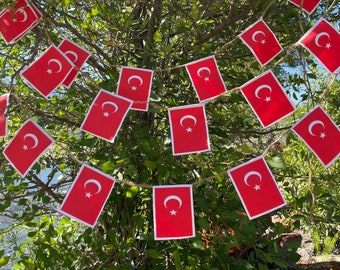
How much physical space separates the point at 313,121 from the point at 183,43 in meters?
0.70

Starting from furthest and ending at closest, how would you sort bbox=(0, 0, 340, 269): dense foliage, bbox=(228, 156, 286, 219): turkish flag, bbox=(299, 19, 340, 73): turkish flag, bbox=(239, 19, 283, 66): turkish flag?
bbox=(0, 0, 340, 269): dense foliage → bbox=(239, 19, 283, 66): turkish flag → bbox=(299, 19, 340, 73): turkish flag → bbox=(228, 156, 286, 219): turkish flag

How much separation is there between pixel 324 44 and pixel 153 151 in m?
0.62

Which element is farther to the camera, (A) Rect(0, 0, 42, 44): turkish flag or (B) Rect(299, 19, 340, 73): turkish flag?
(A) Rect(0, 0, 42, 44): turkish flag

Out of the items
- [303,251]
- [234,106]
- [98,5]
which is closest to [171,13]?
[98,5]

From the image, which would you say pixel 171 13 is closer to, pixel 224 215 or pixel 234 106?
pixel 234 106

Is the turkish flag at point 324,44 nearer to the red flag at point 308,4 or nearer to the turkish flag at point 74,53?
the red flag at point 308,4

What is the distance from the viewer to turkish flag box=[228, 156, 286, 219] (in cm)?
137

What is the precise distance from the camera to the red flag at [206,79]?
1516mm

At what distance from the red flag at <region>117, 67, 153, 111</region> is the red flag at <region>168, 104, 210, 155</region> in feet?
0.37

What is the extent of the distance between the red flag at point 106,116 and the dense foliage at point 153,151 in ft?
0.35

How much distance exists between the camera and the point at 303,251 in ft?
13.3

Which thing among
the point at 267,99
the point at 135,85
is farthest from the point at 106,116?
the point at 267,99

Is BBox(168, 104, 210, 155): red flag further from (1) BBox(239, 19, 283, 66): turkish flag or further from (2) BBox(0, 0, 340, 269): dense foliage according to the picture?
(1) BBox(239, 19, 283, 66): turkish flag

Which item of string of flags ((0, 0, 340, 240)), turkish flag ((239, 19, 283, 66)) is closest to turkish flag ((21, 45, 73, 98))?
string of flags ((0, 0, 340, 240))
